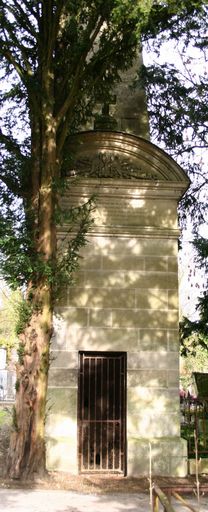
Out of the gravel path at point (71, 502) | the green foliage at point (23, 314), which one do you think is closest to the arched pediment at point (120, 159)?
the green foliage at point (23, 314)

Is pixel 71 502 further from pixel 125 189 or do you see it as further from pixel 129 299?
pixel 125 189

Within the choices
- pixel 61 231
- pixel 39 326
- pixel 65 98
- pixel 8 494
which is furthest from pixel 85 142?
pixel 8 494

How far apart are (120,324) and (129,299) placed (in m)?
0.49

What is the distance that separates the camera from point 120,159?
1139 centimetres

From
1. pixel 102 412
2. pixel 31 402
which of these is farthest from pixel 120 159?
pixel 31 402

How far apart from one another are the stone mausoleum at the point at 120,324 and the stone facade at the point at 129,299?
0.06ft

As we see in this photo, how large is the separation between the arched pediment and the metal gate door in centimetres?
336

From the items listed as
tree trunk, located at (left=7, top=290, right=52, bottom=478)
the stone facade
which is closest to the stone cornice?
the stone facade

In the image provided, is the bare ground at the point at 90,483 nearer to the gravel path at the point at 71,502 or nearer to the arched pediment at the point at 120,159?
the gravel path at the point at 71,502

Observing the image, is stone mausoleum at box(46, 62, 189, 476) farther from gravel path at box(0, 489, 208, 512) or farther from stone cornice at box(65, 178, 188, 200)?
gravel path at box(0, 489, 208, 512)

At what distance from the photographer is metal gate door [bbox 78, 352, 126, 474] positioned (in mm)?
10453

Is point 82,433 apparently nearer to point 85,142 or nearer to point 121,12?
point 85,142

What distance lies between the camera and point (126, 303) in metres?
10.9

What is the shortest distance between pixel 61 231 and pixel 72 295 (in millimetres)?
1183
